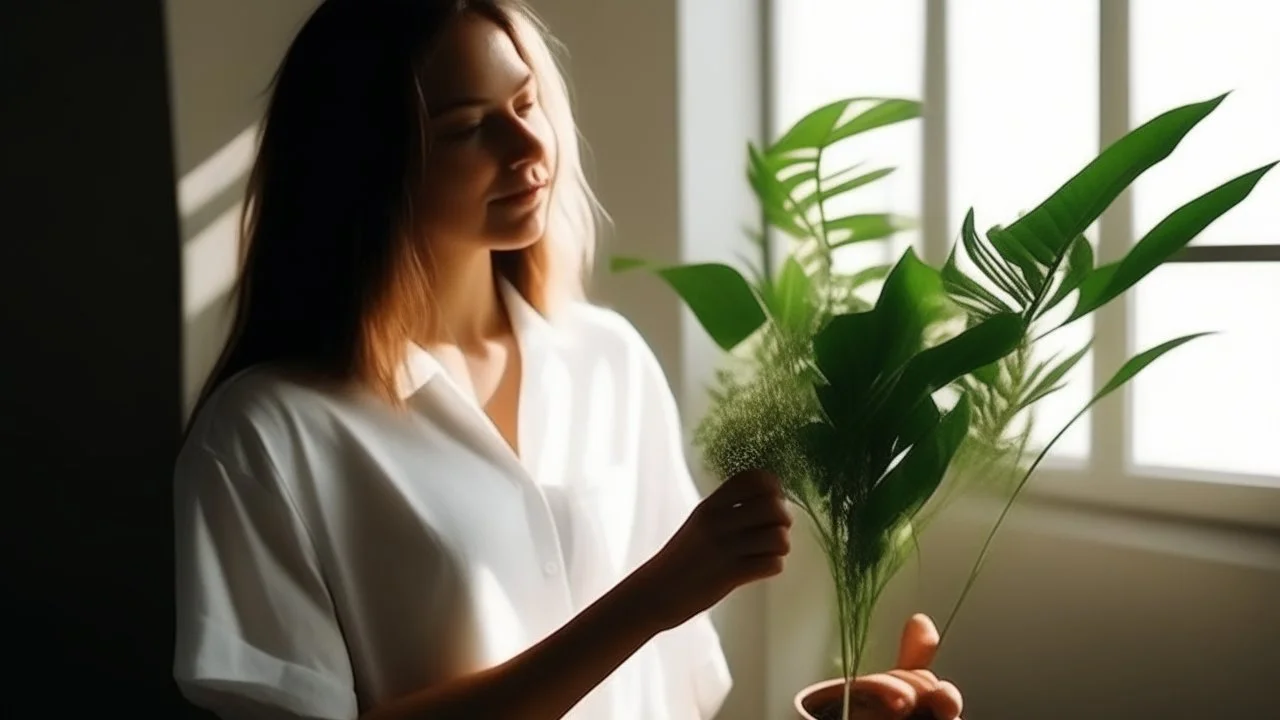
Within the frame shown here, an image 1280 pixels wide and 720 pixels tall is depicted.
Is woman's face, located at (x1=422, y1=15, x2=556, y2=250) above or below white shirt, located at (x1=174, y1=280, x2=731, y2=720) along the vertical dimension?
above

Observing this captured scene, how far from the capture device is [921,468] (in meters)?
0.86

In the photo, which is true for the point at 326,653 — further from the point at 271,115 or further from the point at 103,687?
the point at 103,687

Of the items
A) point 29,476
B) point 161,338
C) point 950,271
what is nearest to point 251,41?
point 161,338

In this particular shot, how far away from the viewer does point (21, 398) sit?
1637 millimetres

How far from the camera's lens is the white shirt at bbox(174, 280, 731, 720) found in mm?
941

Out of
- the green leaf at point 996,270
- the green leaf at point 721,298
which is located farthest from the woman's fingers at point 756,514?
the green leaf at point 996,270

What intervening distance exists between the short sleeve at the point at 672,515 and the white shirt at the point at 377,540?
8 cm

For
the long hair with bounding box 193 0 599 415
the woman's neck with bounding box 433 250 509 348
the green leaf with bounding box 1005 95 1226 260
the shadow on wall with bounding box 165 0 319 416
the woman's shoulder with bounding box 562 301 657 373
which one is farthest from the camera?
the shadow on wall with bounding box 165 0 319 416

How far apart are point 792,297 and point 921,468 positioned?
0.29m

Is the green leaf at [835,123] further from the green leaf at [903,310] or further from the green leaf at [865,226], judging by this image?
the green leaf at [903,310]

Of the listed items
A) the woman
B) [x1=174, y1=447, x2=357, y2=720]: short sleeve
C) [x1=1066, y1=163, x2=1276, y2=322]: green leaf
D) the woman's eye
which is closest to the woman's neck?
the woman

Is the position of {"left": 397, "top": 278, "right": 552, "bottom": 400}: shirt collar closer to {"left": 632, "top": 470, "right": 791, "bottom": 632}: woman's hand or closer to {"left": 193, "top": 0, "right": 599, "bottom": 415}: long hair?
{"left": 193, "top": 0, "right": 599, "bottom": 415}: long hair

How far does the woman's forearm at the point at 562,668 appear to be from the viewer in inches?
36.9

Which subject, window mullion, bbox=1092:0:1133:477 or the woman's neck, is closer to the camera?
the woman's neck
